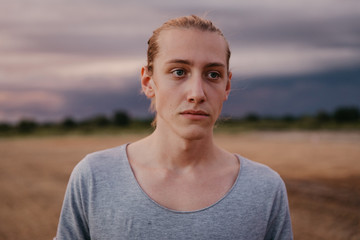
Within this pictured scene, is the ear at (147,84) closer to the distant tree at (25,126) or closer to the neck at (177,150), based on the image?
the neck at (177,150)

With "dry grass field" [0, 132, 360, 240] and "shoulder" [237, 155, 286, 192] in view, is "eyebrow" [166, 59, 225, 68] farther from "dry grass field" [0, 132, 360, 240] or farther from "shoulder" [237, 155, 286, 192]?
"dry grass field" [0, 132, 360, 240]

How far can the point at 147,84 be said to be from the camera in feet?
7.37

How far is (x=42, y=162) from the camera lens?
1670cm

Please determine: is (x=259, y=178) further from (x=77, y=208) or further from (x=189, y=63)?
(x=77, y=208)

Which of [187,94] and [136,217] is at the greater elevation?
[187,94]

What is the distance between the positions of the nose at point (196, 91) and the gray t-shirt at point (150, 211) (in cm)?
53

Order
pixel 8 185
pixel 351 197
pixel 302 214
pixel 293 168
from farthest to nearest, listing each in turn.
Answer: pixel 293 168, pixel 8 185, pixel 351 197, pixel 302 214

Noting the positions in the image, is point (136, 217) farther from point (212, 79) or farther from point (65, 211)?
point (212, 79)

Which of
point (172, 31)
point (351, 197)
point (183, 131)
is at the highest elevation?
point (172, 31)

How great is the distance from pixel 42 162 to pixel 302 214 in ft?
42.2

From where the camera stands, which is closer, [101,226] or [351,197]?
[101,226]

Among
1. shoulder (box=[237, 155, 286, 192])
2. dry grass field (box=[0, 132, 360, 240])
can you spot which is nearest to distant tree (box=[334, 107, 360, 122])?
dry grass field (box=[0, 132, 360, 240])

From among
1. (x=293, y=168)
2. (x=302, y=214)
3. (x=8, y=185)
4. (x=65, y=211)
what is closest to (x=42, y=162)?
(x=8, y=185)

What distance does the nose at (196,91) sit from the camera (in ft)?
6.30
